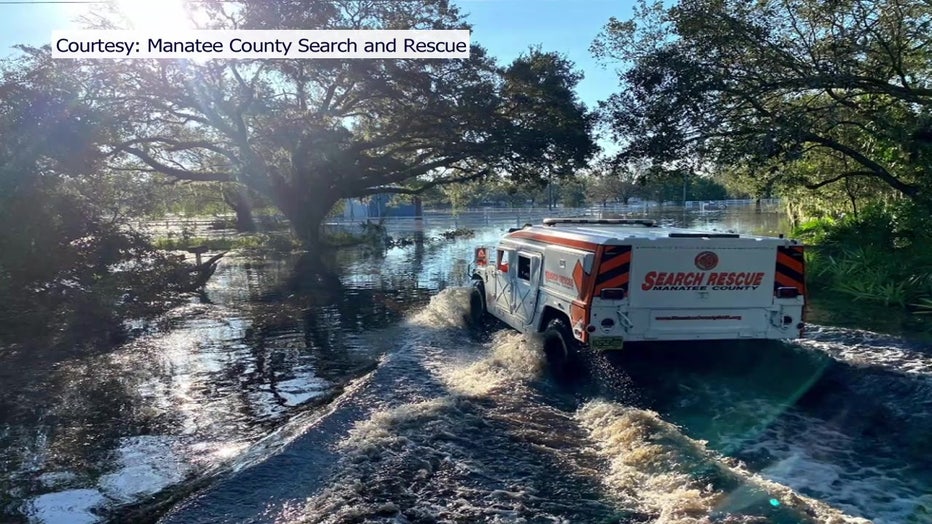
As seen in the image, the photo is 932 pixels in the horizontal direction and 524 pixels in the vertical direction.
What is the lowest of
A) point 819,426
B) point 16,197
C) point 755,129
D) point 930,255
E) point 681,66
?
point 819,426

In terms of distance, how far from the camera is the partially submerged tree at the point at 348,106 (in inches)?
850

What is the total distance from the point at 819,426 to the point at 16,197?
13.3 metres

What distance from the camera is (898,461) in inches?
202

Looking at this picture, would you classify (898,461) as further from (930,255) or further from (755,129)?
(755,129)

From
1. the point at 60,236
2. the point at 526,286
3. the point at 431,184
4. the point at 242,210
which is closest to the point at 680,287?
the point at 526,286

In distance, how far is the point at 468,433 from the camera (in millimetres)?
5578

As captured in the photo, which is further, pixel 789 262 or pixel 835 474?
pixel 789 262

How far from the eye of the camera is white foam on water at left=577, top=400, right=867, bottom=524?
3938 mm

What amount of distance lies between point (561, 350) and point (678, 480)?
3.24m

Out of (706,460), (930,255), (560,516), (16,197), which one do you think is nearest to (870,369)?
(706,460)

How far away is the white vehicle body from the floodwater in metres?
0.66

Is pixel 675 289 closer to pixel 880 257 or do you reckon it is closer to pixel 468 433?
pixel 468 433

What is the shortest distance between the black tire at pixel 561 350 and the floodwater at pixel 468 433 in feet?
0.49

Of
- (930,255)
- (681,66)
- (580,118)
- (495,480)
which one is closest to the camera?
(495,480)
